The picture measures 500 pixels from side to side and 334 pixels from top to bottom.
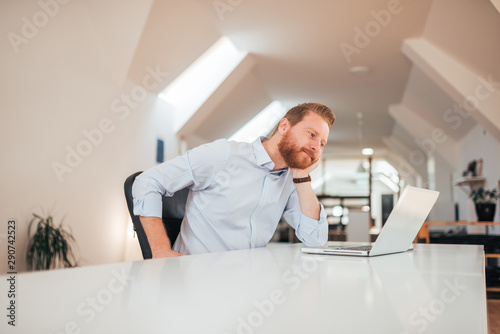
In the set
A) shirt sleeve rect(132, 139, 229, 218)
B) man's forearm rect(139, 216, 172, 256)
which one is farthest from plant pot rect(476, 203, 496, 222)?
man's forearm rect(139, 216, 172, 256)

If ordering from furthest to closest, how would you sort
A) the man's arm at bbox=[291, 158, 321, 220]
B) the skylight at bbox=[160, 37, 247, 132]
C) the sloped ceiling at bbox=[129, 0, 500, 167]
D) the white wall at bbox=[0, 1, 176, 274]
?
the skylight at bbox=[160, 37, 247, 132], the sloped ceiling at bbox=[129, 0, 500, 167], the white wall at bbox=[0, 1, 176, 274], the man's arm at bbox=[291, 158, 321, 220]

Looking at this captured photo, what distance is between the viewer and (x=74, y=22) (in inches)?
173

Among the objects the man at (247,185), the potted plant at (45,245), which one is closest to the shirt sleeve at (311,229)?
the man at (247,185)

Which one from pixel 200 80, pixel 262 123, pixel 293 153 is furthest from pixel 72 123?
pixel 262 123

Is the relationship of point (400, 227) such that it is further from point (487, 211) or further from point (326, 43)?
point (326, 43)

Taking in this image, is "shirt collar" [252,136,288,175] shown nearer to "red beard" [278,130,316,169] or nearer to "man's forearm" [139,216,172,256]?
"red beard" [278,130,316,169]

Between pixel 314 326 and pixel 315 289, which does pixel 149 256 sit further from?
pixel 314 326

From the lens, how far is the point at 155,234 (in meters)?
1.57

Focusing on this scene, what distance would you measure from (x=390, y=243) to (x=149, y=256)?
0.81m

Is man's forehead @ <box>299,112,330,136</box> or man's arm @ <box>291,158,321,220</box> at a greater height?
man's forehead @ <box>299,112,330,136</box>

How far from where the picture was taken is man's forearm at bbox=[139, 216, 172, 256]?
1.54 metres

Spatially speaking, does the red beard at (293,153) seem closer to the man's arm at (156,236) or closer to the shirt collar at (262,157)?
the shirt collar at (262,157)

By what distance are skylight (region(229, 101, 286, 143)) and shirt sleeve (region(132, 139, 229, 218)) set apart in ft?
23.9

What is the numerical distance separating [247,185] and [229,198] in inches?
3.6
